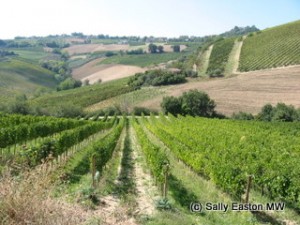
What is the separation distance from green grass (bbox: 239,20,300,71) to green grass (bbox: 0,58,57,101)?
72.4m

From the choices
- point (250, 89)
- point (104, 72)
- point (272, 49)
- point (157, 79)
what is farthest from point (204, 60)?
point (104, 72)

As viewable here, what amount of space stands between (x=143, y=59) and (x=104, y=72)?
88.8 feet

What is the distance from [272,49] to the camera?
104 m

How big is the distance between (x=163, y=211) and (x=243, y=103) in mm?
63106

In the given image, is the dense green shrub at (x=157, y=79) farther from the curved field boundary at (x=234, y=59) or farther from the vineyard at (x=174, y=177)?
the vineyard at (x=174, y=177)

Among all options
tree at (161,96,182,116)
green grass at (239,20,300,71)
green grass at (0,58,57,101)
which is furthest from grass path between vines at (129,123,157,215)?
green grass at (0,58,57,101)

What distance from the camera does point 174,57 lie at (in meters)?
170

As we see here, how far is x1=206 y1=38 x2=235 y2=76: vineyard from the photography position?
9738 cm

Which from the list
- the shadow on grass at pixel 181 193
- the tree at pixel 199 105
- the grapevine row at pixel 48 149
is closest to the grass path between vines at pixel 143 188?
the shadow on grass at pixel 181 193

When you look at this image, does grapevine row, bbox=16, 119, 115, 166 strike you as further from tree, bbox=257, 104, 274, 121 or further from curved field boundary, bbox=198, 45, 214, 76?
curved field boundary, bbox=198, 45, 214, 76

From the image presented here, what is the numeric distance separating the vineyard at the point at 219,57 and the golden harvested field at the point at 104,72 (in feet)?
102

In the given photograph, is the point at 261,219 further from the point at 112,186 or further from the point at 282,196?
the point at 112,186

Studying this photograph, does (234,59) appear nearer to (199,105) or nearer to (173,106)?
(199,105)

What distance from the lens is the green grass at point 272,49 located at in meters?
94.6
